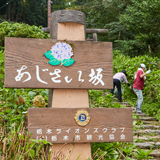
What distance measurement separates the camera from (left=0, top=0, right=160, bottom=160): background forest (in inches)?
84.0

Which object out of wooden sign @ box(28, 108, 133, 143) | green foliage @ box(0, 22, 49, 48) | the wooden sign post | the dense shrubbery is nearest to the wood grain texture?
the wooden sign post

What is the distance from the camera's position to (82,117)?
217cm

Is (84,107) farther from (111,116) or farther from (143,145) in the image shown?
(143,145)

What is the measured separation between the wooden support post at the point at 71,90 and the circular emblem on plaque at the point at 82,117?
119 millimetres

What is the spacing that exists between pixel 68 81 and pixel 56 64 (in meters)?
0.23

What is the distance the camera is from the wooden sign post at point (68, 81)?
6.93 feet

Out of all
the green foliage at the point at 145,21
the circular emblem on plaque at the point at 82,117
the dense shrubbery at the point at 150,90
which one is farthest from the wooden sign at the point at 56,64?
the green foliage at the point at 145,21

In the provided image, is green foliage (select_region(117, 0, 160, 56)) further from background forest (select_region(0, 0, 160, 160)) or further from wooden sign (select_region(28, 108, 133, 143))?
wooden sign (select_region(28, 108, 133, 143))

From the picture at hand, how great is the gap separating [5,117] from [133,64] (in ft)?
17.5

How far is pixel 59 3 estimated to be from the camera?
968 inches

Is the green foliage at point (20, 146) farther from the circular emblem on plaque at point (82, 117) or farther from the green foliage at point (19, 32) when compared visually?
the green foliage at point (19, 32)

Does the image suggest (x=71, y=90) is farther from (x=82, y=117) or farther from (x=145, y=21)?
(x=145, y=21)

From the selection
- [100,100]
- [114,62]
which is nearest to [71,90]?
[100,100]

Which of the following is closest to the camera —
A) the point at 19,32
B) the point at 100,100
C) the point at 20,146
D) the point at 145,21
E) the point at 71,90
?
the point at 20,146
